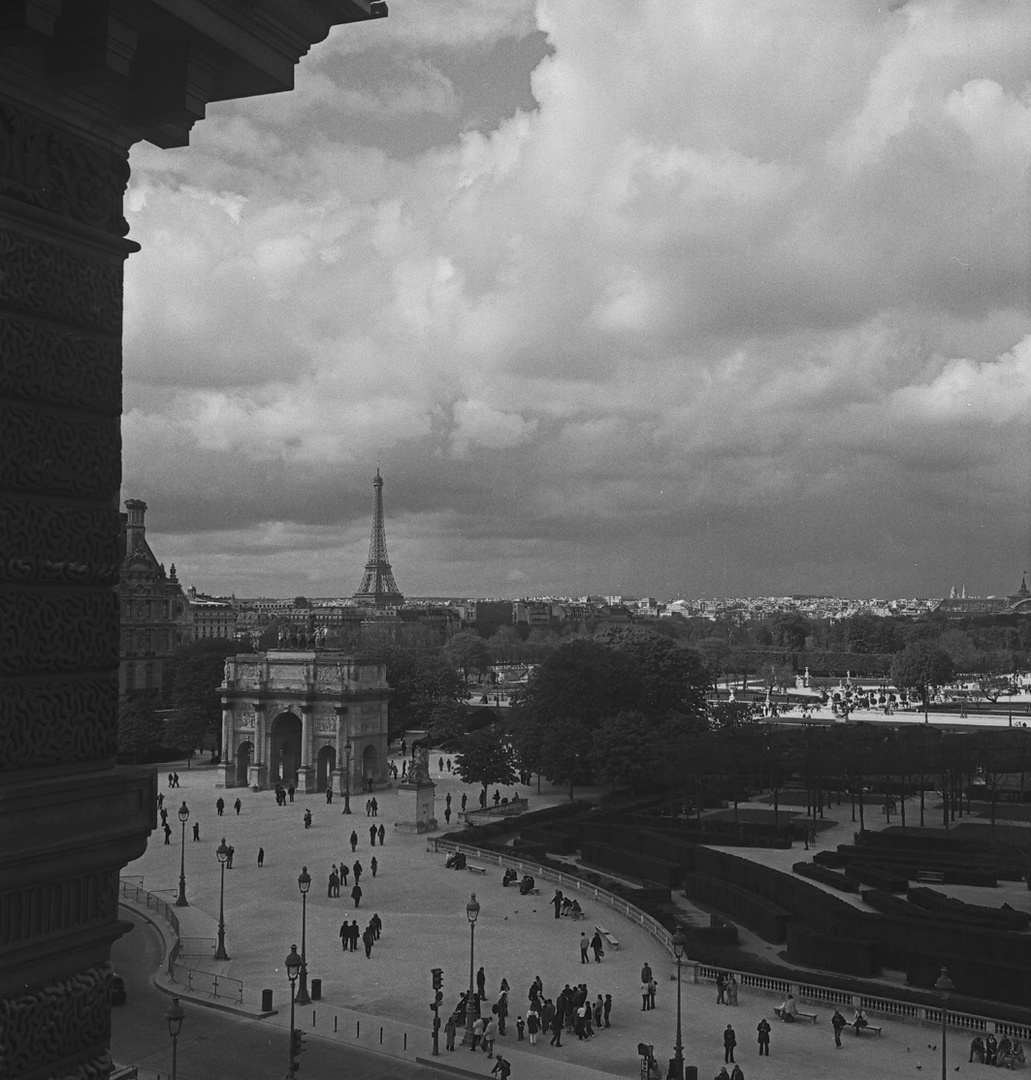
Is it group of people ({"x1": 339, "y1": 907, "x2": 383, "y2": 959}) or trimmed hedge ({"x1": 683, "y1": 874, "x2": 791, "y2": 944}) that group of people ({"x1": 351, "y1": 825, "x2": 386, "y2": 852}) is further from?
group of people ({"x1": 339, "y1": 907, "x2": 383, "y2": 959})

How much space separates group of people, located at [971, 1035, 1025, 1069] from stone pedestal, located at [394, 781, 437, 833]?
34.2 metres

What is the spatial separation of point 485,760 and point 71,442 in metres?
62.8

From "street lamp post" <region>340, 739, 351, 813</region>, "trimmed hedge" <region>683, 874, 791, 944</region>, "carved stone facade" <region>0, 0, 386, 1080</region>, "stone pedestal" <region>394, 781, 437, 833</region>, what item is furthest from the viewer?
"street lamp post" <region>340, 739, 351, 813</region>

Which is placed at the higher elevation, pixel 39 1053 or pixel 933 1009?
pixel 39 1053

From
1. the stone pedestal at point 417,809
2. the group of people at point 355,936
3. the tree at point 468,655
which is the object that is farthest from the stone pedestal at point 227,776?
the tree at point 468,655

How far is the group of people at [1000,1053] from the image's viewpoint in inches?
1054

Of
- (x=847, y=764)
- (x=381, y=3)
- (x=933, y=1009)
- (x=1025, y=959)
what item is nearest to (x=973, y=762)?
(x=847, y=764)

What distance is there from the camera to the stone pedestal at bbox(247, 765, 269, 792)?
2847 inches

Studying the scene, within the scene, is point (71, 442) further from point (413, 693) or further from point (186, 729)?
point (413, 693)

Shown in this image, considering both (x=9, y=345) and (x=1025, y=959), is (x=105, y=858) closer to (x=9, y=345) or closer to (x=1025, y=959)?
(x=9, y=345)

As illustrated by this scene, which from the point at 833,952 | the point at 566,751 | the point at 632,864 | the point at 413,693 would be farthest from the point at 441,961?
the point at 413,693

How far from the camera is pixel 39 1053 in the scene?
6.95 meters

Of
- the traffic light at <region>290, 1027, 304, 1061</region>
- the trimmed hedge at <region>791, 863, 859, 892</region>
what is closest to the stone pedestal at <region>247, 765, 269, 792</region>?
the trimmed hedge at <region>791, 863, 859, 892</region>

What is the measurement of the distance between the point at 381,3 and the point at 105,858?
594 cm
